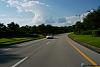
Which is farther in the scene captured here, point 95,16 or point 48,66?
point 95,16

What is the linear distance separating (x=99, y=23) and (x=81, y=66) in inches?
3848

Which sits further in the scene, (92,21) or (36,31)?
(36,31)

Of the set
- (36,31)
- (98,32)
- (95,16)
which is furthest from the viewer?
(36,31)

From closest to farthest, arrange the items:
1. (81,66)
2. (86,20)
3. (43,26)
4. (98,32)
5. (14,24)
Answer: (81,66), (98,32), (86,20), (14,24), (43,26)

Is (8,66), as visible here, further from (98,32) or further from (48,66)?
(98,32)

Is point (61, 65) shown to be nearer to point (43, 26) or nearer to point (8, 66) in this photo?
point (8, 66)

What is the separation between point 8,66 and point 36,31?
489 ft

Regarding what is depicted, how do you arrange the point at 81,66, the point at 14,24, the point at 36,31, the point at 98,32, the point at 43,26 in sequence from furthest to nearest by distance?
1. the point at 43,26
2. the point at 36,31
3. the point at 14,24
4. the point at 98,32
5. the point at 81,66

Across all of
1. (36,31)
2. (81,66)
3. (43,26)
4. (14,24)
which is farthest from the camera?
(43,26)

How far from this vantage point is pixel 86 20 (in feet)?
380

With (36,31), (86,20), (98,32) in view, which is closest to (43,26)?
(36,31)

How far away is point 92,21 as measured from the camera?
4259 inches

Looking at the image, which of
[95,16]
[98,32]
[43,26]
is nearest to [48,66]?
[98,32]

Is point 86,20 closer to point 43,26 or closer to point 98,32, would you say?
point 98,32
